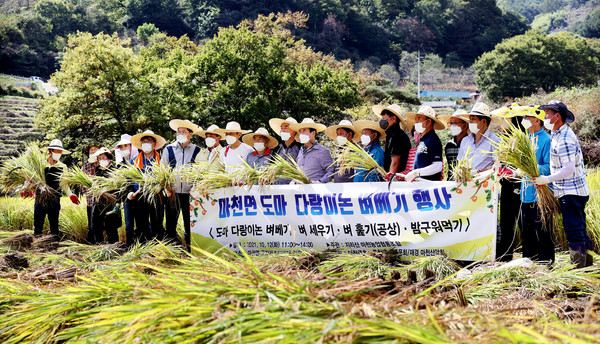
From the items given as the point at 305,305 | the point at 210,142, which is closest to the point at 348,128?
the point at 210,142

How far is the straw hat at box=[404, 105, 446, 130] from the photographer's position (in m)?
6.41

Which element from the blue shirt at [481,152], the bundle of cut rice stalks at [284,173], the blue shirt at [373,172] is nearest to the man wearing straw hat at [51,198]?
the bundle of cut rice stalks at [284,173]

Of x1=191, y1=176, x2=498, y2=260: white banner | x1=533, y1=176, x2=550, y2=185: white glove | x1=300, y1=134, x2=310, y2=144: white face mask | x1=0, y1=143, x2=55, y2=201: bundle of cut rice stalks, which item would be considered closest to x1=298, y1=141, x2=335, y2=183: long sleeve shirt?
x1=300, y1=134, x2=310, y2=144: white face mask

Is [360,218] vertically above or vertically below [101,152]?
below

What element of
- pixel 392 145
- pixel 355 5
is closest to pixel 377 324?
pixel 392 145

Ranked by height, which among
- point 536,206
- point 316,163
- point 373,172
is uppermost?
point 316,163

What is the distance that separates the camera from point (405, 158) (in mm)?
6508

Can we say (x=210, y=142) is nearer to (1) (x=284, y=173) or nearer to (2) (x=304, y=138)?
(2) (x=304, y=138)

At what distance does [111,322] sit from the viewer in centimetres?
329

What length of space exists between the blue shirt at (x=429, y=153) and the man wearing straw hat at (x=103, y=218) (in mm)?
4619

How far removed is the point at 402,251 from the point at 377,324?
316cm

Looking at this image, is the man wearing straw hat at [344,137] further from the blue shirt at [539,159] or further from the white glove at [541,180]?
the white glove at [541,180]

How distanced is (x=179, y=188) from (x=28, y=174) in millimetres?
3106

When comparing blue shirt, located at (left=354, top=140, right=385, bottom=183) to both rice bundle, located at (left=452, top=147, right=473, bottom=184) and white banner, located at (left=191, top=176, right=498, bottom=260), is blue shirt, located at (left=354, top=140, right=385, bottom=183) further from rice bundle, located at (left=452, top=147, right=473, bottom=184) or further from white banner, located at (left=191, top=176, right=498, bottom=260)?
rice bundle, located at (left=452, top=147, right=473, bottom=184)
